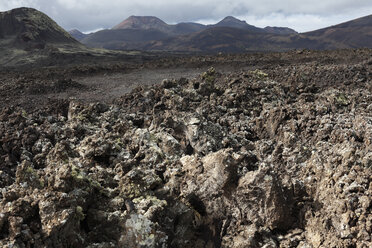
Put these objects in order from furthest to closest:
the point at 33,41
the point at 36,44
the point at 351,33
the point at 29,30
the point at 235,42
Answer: the point at 235,42 < the point at 351,33 < the point at 29,30 < the point at 33,41 < the point at 36,44

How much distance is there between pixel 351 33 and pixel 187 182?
139m

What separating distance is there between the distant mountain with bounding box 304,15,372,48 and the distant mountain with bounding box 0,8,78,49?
4062 inches

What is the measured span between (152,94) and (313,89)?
8449 millimetres

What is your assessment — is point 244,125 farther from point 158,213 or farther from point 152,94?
point 158,213

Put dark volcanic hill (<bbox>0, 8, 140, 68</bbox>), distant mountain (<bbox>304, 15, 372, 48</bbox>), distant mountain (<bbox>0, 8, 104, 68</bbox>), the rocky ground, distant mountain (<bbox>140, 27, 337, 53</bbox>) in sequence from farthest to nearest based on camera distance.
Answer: distant mountain (<bbox>140, 27, 337, 53</bbox>)
distant mountain (<bbox>304, 15, 372, 48</bbox>)
distant mountain (<bbox>0, 8, 104, 68</bbox>)
dark volcanic hill (<bbox>0, 8, 140, 68</bbox>)
the rocky ground

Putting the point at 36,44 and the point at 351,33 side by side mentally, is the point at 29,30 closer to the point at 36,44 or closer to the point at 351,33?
the point at 36,44

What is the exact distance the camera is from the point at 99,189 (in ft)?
19.8

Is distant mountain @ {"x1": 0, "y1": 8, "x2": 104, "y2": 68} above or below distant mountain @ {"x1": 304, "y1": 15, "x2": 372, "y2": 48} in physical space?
below

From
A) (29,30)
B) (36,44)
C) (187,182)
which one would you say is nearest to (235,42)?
(29,30)

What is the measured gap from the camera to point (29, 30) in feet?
210

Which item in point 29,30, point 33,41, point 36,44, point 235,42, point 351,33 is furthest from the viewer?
point 235,42

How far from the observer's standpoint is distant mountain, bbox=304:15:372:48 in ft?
371

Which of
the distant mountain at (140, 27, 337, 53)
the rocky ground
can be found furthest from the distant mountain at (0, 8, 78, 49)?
the distant mountain at (140, 27, 337, 53)

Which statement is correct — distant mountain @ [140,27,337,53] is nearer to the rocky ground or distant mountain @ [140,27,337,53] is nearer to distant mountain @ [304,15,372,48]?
distant mountain @ [304,15,372,48]
